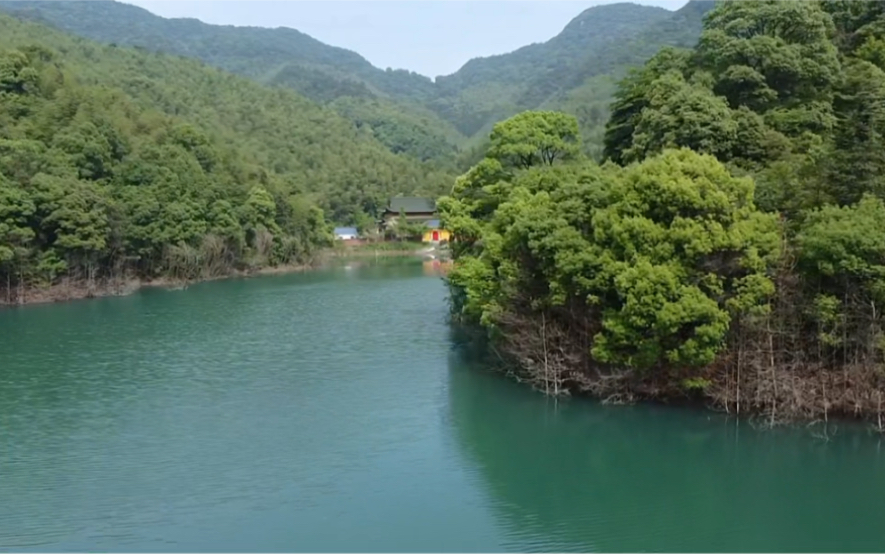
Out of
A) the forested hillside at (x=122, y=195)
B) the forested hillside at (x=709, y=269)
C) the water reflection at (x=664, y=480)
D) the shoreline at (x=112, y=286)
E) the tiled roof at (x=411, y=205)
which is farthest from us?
the tiled roof at (x=411, y=205)

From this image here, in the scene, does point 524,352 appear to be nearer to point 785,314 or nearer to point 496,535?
point 785,314

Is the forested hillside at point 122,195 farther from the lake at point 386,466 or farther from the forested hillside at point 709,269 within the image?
the forested hillside at point 709,269

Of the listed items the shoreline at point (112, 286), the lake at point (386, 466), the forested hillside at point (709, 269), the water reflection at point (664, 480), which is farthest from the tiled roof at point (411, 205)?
the water reflection at point (664, 480)

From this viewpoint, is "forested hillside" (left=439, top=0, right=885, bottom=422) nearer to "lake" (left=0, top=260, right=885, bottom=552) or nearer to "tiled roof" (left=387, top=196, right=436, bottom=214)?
"lake" (left=0, top=260, right=885, bottom=552)

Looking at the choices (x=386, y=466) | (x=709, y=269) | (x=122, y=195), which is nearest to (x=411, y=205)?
(x=122, y=195)

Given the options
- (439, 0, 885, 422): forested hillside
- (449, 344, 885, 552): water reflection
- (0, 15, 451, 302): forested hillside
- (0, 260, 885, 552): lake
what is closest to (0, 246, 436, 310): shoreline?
(0, 15, 451, 302): forested hillside

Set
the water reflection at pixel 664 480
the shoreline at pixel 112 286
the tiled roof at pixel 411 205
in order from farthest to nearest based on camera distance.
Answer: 1. the tiled roof at pixel 411 205
2. the shoreline at pixel 112 286
3. the water reflection at pixel 664 480

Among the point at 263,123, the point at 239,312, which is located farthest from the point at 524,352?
the point at 263,123
